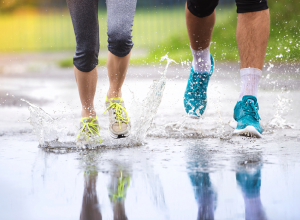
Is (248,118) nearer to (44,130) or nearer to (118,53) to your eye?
(118,53)

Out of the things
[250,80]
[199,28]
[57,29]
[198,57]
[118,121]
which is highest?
[57,29]

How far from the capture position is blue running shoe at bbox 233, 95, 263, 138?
2.76 m

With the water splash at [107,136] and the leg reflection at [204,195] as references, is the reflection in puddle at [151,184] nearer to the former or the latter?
the leg reflection at [204,195]

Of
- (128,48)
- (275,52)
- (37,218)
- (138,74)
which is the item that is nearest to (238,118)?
(128,48)

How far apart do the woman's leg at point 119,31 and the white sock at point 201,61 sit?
0.62 meters

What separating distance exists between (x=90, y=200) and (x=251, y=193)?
0.59 metres

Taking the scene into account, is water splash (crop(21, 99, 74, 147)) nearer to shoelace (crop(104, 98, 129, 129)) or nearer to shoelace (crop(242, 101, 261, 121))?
shoelace (crop(104, 98, 129, 129))

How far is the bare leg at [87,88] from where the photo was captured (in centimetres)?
312

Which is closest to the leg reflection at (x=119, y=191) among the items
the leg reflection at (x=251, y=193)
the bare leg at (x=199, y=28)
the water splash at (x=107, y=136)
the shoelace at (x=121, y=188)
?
the shoelace at (x=121, y=188)

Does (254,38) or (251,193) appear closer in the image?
(251,193)

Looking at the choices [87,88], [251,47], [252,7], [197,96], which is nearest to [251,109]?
[251,47]

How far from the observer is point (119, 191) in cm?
188

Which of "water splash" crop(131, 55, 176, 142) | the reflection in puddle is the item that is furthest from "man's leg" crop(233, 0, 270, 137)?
"water splash" crop(131, 55, 176, 142)

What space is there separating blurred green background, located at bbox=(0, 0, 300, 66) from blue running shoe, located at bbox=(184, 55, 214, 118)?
6.47 m
